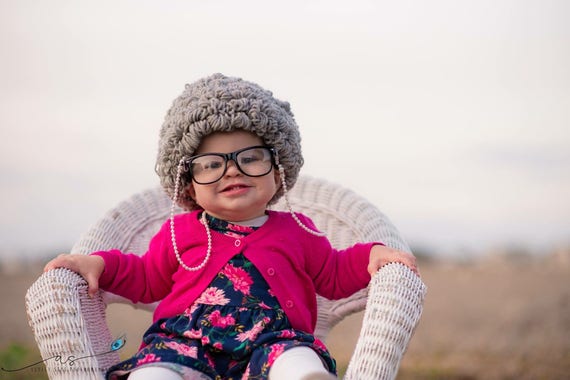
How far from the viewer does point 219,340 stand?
2484mm

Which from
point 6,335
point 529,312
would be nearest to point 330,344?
point 529,312

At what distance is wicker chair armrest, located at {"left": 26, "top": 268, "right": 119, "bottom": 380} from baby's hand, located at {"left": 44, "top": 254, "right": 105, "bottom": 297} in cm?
2

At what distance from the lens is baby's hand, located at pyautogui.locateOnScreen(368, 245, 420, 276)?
2.64 metres

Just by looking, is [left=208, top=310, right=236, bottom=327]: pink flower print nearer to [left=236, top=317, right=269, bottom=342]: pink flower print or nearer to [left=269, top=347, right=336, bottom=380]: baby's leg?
[left=236, top=317, right=269, bottom=342]: pink flower print

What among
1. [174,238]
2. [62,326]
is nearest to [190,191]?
[174,238]

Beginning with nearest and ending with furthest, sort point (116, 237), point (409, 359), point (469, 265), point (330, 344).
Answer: point (116, 237), point (409, 359), point (330, 344), point (469, 265)

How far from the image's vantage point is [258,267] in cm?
264

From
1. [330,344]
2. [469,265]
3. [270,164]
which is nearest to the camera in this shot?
[270,164]

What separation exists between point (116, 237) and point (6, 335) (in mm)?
3556

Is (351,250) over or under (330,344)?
over

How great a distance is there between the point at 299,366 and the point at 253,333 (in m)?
0.31

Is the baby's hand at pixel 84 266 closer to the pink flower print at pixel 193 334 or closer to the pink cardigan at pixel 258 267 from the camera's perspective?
the pink cardigan at pixel 258 267

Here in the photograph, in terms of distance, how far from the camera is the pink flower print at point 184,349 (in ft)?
8.00

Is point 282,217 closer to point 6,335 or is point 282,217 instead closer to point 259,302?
point 259,302
